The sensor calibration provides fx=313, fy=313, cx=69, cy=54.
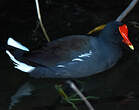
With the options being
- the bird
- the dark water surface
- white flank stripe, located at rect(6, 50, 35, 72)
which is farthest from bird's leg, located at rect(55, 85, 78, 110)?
white flank stripe, located at rect(6, 50, 35, 72)

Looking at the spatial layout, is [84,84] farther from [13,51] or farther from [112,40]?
[13,51]

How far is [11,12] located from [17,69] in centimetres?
210

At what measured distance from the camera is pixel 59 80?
501cm

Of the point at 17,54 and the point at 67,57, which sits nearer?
the point at 67,57

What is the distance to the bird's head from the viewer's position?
5145 millimetres

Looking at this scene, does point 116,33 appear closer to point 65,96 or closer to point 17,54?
point 65,96

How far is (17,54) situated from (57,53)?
67 cm

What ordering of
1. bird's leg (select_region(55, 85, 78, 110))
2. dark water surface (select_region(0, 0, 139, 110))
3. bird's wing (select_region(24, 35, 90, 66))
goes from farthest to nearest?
1. bird's wing (select_region(24, 35, 90, 66))
2. dark water surface (select_region(0, 0, 139, 110))
3. bird's leg (select_region(55, 85, 78, 110))

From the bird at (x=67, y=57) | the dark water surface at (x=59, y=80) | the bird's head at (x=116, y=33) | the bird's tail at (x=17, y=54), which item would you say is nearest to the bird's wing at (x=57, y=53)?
the bird at (x=67, y=57)

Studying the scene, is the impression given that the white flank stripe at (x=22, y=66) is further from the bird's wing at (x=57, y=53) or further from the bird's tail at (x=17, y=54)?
the bird's wing at (x=57, y=53)

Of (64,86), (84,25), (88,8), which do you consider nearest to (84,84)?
(64,86)

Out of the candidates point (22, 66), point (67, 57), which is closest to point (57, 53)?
point (67, 57)

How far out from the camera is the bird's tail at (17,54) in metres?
5.00

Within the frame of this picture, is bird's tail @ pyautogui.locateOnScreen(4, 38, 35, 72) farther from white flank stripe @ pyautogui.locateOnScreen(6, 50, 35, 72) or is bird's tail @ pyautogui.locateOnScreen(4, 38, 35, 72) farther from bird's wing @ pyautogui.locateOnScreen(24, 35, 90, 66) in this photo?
bird's wing @ pyautogui.locateOnScreen(24, 35, 90, 66)
